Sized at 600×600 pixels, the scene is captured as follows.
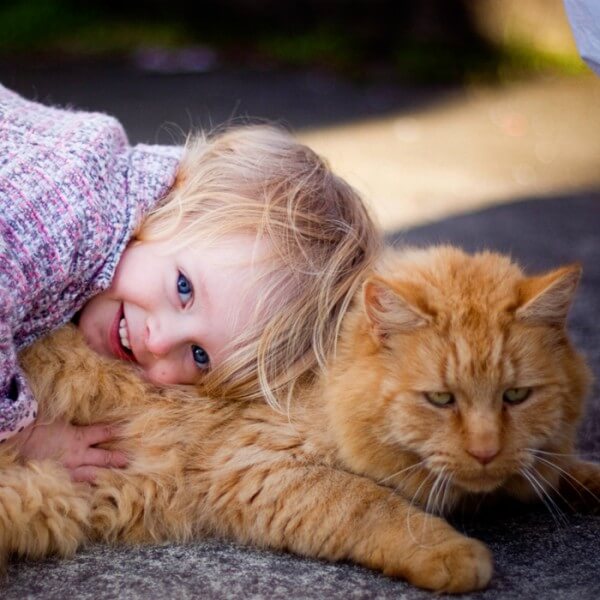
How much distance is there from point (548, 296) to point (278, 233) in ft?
2.11

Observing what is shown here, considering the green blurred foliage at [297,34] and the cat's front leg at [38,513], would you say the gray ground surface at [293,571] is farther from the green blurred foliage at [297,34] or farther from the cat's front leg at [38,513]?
the green blurred foliage at [297,34]

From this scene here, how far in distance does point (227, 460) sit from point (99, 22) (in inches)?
271

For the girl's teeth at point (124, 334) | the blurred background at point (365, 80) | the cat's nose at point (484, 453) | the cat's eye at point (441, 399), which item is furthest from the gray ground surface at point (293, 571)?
the blurred background at point (365, 80)

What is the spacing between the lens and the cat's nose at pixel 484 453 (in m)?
1.62

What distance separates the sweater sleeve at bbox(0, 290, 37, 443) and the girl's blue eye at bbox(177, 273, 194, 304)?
0.37 m

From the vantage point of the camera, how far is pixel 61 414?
6.34ft

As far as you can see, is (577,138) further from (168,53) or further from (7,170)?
(7,170)

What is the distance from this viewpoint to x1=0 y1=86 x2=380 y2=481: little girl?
1.92 meters

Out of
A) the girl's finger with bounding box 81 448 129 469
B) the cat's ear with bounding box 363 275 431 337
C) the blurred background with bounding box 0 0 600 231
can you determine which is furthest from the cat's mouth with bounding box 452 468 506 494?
the blurred background with bounding box 0 0 600 231

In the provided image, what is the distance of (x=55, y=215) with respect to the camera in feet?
6.39

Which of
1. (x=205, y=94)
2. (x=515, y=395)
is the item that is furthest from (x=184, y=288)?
(x=205, y=94)

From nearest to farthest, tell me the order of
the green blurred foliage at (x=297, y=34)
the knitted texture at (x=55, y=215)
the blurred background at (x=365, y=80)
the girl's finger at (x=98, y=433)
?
the knitted texture at (x=55, y=215) < the girl's finger at (x=98, y=433) < the blurred background at (x=365, y=80) < the green blurred foliage at (x=297, y=34)

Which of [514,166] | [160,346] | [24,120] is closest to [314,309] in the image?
[160,346]

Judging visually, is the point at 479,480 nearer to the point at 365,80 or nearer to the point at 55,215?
the point at 55,215
